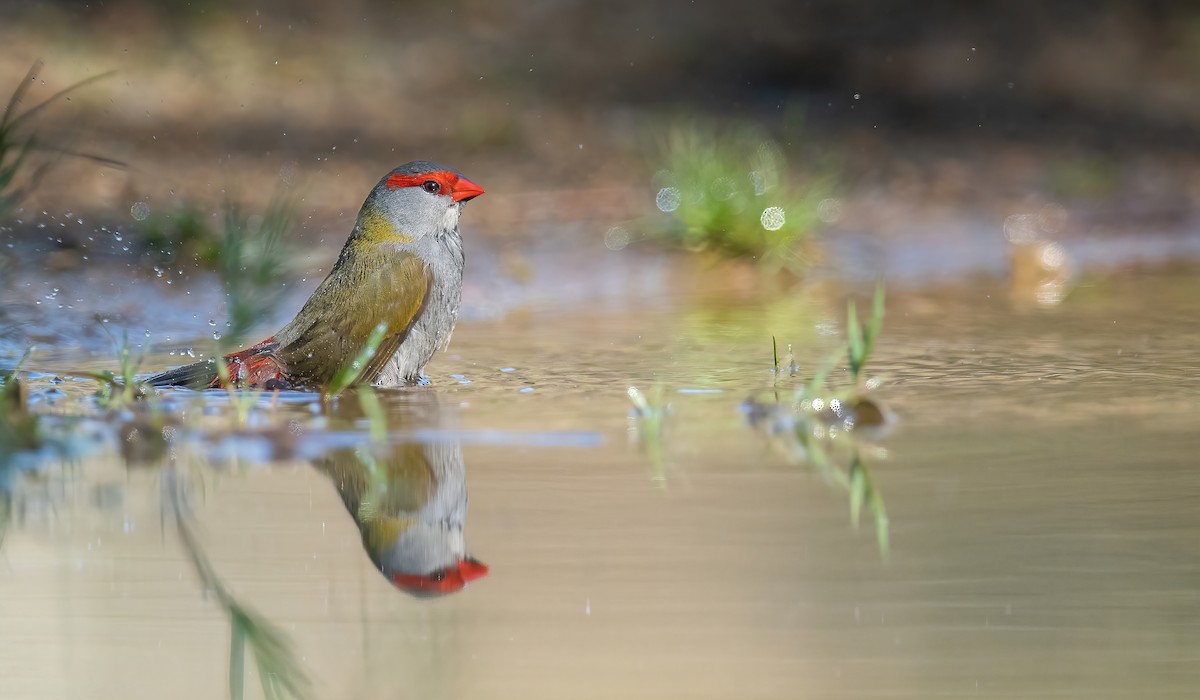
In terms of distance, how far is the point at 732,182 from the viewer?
319 inches

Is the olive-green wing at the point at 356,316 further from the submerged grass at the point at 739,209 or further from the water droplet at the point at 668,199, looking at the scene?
the water droplet at the point at 668,199

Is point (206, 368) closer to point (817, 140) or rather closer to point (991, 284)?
point (991, 284)

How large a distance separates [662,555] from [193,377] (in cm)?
210

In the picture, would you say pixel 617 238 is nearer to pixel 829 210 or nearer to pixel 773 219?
pixel 773 219

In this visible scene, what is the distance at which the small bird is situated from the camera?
4.73 m

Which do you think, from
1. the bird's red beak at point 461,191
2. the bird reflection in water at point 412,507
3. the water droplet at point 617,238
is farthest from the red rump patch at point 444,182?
the water droplet at point 617,238

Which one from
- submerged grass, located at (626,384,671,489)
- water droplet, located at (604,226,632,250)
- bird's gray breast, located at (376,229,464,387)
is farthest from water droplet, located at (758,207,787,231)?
submerged grass, located at (626,384,671,489)

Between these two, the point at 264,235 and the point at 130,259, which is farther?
the point at 130,259

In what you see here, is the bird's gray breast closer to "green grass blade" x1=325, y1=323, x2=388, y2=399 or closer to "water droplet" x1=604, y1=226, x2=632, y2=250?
"green grass blade" x1=325, y1=323, x2=388, y2=399

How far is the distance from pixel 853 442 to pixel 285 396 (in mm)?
1575

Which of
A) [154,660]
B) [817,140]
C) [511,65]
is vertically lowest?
[154,660]

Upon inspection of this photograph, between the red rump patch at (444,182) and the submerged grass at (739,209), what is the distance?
2.77 meters

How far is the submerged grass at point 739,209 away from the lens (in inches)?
309

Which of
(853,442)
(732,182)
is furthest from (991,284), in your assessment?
(853,442)
